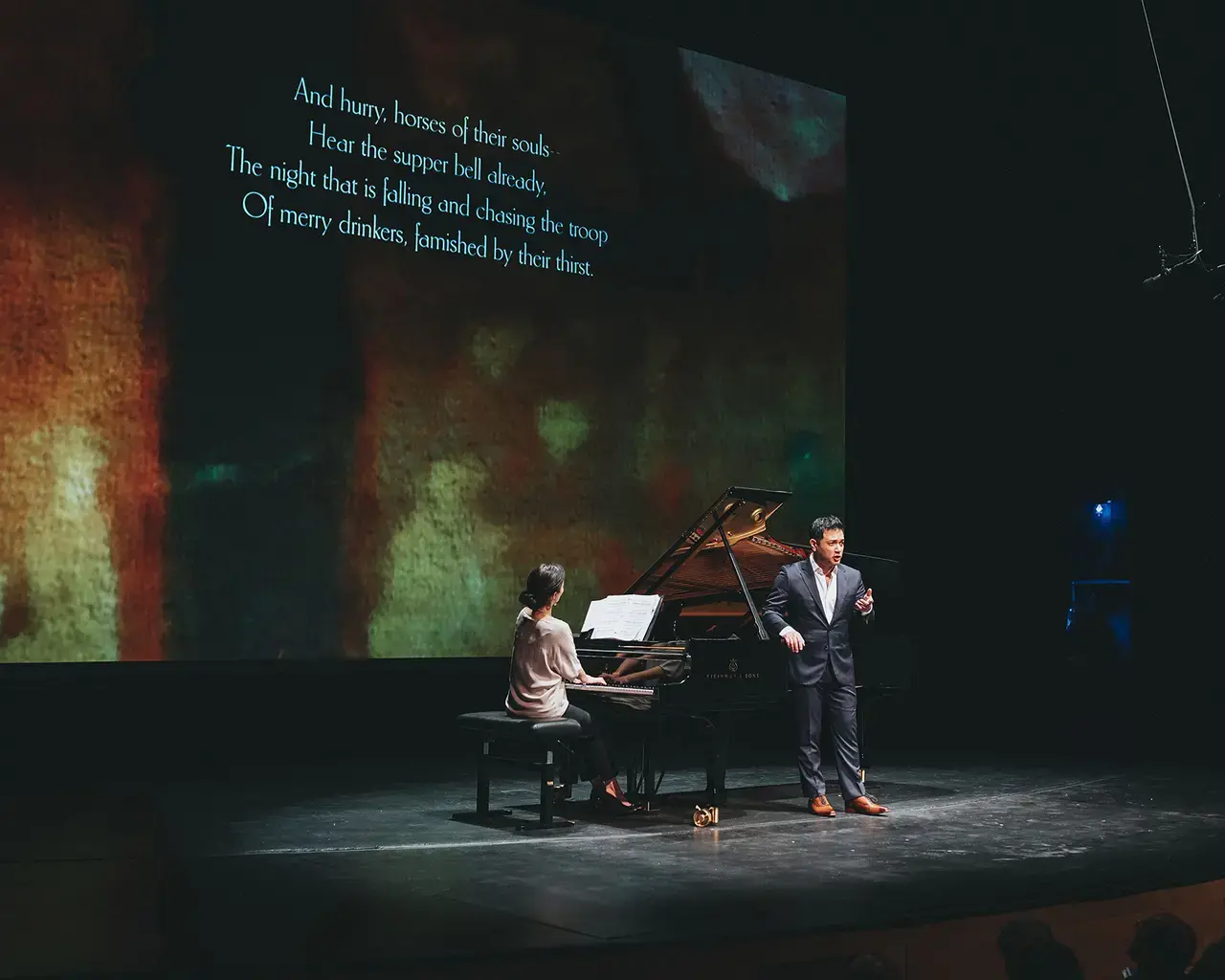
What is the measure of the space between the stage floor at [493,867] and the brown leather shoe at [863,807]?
10 centimetres

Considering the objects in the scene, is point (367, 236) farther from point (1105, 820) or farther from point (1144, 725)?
point (1144, 725)

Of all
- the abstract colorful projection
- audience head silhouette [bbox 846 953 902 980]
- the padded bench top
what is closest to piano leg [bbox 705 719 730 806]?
the padded bench top

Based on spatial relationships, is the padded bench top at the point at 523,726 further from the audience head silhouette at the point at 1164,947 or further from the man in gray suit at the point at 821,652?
the audience head silhouette at the point at 1164,947

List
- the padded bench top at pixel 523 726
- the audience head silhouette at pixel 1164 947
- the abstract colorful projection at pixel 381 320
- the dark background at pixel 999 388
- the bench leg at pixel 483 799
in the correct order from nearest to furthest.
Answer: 1. the audience head silhouette at pixel 1164 947
2. the padded bench top at pixel 523 726
3. the bench leg at pixel 483 799
4. the abstract colorful projection at pixel 381 320
5. the dark background at pixel 999 388

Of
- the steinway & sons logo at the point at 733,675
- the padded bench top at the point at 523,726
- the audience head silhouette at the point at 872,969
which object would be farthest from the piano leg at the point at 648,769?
the audience head silhouette at the point at 872,969

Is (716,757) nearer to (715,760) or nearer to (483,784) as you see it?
(715,760)

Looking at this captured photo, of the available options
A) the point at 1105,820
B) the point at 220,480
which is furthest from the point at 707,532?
the point at 220,480

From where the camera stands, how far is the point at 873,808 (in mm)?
5484

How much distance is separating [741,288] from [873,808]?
378 cm

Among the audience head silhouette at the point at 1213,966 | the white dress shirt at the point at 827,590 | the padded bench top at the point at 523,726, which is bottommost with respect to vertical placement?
the audience head silhouette at the point at 1213,966

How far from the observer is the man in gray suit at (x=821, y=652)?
216 inches

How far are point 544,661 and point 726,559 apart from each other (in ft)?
3.43

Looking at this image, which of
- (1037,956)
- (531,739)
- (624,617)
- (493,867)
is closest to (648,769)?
(624,617)

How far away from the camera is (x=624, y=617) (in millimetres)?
5574
